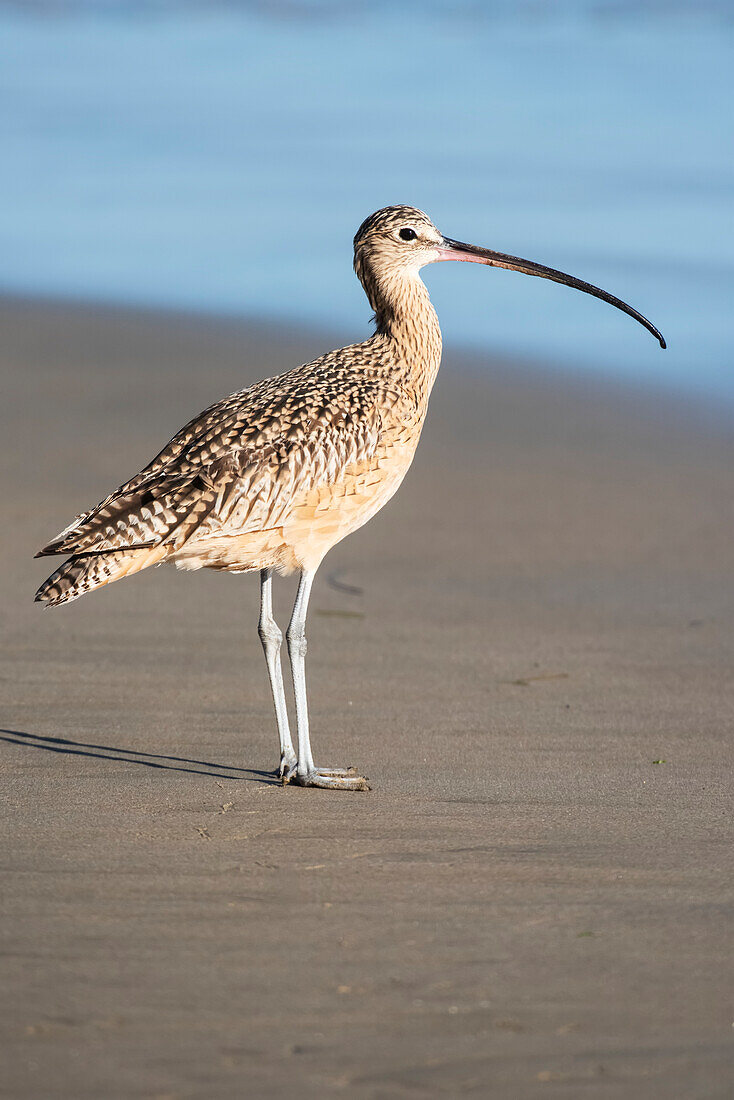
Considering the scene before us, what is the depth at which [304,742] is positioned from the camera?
591 centimetres

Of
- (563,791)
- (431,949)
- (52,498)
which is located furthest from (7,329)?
(431,949)

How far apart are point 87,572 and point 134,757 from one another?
0.85 m

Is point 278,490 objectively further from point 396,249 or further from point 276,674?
point 396,249

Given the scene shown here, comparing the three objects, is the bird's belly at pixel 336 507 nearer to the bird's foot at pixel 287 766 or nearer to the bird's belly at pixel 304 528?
the bird's belly at pixel 304 528

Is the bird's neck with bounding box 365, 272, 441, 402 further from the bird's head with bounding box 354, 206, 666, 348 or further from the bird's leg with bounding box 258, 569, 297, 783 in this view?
the bird's leg with bounding box 258, 569, 297, 783

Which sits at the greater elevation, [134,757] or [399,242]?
[399,242]

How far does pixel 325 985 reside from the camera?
347 cm

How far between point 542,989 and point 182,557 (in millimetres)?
2963

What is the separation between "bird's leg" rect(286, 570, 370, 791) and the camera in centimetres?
560

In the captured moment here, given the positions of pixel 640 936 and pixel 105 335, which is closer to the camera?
pixel 640 936

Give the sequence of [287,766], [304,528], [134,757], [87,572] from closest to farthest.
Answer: [87,572] < [287,766] < [134,757] < [304,528]

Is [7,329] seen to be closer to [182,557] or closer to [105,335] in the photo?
[105,335]

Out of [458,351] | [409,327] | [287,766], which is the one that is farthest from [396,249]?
[458,351]

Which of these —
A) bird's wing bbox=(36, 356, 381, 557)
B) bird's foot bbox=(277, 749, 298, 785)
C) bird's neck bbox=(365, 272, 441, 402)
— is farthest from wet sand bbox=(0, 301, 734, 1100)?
bird's neck bbox=(365, 272, 441, 402)
